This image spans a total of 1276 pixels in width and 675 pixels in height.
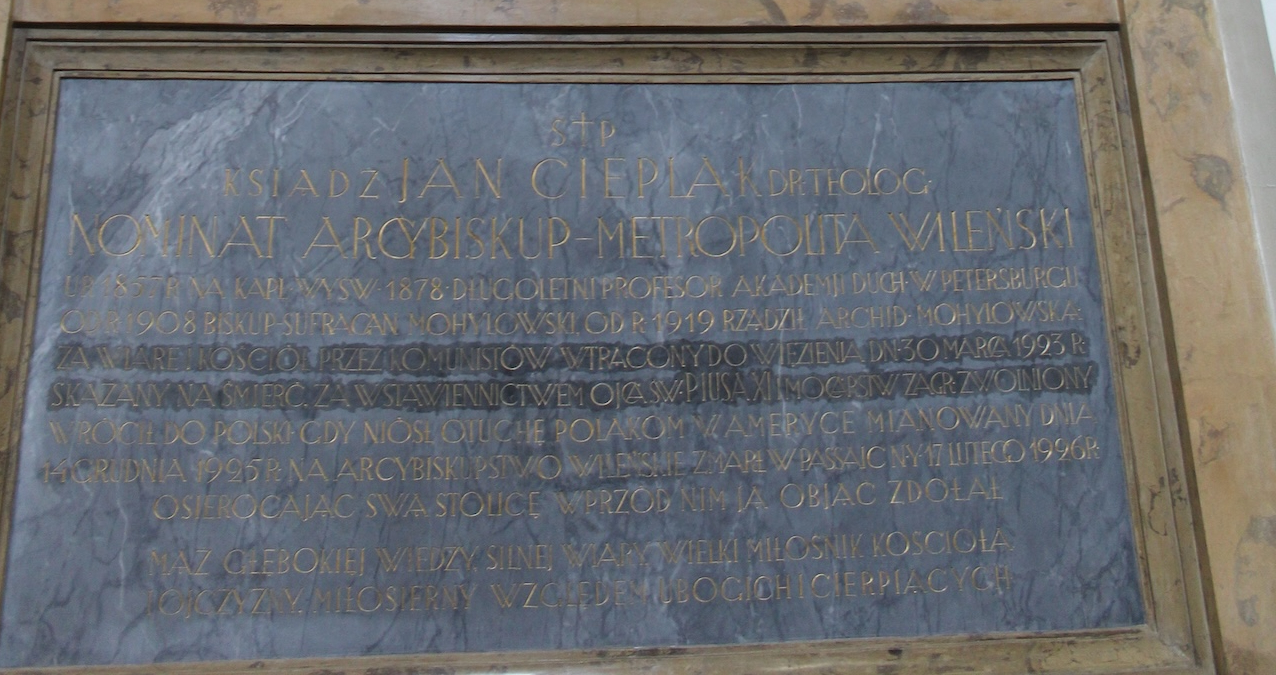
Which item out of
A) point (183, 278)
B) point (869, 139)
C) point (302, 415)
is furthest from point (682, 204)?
point (183, 278)

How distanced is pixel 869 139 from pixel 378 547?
2521 millimetres

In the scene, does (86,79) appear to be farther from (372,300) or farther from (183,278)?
(372,300)

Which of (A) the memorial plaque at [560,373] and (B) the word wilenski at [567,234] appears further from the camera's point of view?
(B) the word wilenski at [567,234]

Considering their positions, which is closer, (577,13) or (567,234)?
(567,234)

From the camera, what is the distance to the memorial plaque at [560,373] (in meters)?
4.01

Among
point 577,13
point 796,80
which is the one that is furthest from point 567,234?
point 796,80

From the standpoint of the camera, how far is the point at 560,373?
4230mm

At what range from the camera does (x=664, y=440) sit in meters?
4.18

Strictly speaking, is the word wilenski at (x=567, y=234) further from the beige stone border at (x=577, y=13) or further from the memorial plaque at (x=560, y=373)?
the beige stone border at (x=577, y=13)

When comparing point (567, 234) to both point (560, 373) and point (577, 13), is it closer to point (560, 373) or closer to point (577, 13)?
point (560, 373)

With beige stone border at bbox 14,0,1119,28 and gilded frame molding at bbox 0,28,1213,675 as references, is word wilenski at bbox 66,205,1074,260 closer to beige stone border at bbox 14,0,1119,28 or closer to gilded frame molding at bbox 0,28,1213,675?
gilded frame molding at bbox 0,28,1213,675

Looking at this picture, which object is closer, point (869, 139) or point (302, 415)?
point (302, 415)

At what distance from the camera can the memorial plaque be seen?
4.01 metres

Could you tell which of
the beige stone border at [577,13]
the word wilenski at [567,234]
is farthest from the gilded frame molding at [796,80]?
the word wilenski at [567,234]
